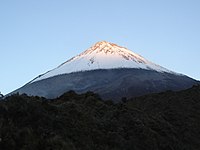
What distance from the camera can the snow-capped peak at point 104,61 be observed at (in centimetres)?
16350

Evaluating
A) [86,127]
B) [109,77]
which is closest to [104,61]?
[109,77]

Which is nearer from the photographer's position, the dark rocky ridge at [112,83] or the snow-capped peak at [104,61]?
the dark rocky ridge at [112,83]

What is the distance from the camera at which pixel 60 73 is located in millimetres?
164000

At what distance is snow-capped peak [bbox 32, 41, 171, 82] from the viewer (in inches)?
6437

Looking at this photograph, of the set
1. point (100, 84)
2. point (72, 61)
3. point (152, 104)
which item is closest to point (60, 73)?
point (72, 61)

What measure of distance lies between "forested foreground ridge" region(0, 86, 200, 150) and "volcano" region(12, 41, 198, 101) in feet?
250

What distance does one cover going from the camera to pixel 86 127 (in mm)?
17703

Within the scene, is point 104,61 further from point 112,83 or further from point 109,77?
point 112,83

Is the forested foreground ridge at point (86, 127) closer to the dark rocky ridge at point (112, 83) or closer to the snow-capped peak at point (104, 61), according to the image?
the dark rocky ridge at point (112, 83)

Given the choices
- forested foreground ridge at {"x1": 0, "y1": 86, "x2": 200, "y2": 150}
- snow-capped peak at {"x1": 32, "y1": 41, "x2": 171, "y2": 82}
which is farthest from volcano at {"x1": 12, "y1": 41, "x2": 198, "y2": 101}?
forested foreground ridge at {"x1": 0, "y1": 86, "x2": 200, "y2": 150}

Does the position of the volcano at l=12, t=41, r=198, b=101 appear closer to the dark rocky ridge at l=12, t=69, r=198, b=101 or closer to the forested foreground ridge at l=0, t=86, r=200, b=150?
the dark rocky ridge at l=12, t=69, r=198, b=101

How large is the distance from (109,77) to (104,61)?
2906cm

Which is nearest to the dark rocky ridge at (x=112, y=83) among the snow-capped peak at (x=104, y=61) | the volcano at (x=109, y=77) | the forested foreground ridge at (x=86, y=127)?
the volcano at (x=109, y=77)

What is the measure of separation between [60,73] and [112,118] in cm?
14353
